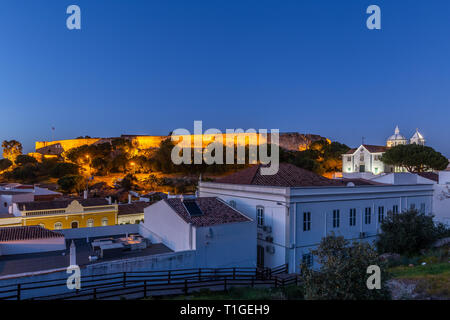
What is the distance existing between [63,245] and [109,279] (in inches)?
306

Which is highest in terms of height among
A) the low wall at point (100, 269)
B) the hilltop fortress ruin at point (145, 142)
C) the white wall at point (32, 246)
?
the hilltop fortress ruin at point (145, 142)

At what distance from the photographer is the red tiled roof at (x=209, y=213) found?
1573 centimetres

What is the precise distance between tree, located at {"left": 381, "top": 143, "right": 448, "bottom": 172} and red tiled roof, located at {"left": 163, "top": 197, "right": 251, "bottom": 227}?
143ft

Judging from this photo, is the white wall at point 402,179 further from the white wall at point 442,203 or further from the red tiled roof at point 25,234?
the red tiled roof at point 25,234

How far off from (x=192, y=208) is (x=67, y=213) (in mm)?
14713

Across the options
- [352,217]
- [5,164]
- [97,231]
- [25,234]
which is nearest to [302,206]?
[352,217]

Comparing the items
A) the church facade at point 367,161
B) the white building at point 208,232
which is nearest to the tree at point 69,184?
the white building at point 208,232

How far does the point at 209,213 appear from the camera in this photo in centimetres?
1700

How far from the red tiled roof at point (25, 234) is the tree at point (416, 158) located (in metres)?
52.1

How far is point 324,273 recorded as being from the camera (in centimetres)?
706

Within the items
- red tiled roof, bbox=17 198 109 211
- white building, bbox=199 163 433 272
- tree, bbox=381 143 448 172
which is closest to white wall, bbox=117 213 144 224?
red tiled roof, bbox=17 198 109 211

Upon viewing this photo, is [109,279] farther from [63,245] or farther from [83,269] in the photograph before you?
[63,245]

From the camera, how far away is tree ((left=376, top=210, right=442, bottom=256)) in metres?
17.5
